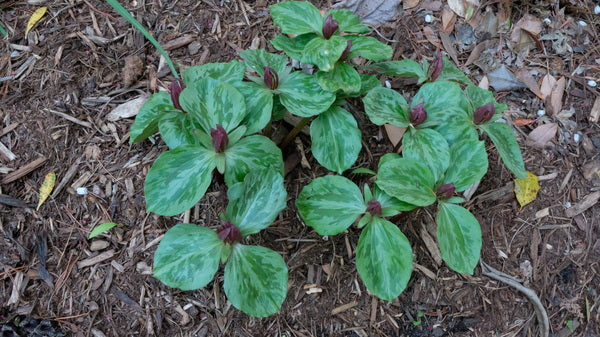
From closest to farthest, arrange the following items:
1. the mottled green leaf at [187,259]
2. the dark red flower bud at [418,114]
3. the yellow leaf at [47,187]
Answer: the mottled green leaf at [187,259] < the dark red flower bud at [418,114] < the yellow leaf at [47,187]

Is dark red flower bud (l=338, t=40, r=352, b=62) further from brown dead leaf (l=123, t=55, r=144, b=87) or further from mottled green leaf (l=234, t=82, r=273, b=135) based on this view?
brown dead leaf (l=123, t=55, r=144, b=87)

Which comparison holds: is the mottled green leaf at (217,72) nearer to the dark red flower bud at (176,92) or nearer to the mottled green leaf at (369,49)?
the dark red flower bud at (176,92)

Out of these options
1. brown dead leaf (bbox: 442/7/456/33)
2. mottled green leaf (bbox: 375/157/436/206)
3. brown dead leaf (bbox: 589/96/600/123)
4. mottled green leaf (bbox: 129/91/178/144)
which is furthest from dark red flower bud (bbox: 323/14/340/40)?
brown dead leaf (bbox: 589/96/600/123)

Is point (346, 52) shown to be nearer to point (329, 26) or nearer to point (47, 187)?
point (329, 26)

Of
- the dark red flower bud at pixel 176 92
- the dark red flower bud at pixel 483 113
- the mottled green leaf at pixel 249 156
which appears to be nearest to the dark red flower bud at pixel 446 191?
the dark red flower bud at pixel 483 113

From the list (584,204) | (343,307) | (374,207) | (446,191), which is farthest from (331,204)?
(584,204)

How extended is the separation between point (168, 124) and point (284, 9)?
0.58 meters

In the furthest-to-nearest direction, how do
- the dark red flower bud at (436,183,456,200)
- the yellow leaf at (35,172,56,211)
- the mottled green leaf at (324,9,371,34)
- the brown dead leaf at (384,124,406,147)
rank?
the brown dead leaf at (384,124,406,147)
the yellow leaf at (35,172,56,211)
the mottled green leaf at (324,9,371,34)
the dark red flower bud at (436,183,456,200)

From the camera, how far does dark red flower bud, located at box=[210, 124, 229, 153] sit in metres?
1.36

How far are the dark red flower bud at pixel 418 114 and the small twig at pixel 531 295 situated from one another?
65cm

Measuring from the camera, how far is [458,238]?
1.42m

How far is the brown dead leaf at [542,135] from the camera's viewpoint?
1.99 m

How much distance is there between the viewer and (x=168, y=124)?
4.91 feet

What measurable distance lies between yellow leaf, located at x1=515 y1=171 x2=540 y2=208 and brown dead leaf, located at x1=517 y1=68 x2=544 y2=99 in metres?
0.46
